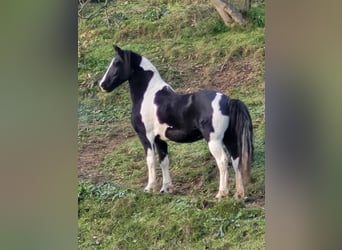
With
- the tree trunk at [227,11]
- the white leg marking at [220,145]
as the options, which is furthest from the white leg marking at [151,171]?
the tree trunk at [227,11]

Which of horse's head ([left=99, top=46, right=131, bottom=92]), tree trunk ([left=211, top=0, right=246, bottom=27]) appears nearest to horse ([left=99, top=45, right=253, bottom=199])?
horse's head ([left=99, top=46, right=131, bottom=92])

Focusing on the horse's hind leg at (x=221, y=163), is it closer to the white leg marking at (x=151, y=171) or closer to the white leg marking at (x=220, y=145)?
the white leg marking at (x=220, y=145)

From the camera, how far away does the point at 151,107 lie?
1.80m

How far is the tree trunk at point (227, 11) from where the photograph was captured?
176 centimetres

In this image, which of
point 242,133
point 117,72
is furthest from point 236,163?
point 117,72

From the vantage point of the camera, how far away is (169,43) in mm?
1809

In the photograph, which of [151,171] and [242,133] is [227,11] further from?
[151,171]

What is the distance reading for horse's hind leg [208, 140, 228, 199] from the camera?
1.71 metres

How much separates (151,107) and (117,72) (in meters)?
0.18
